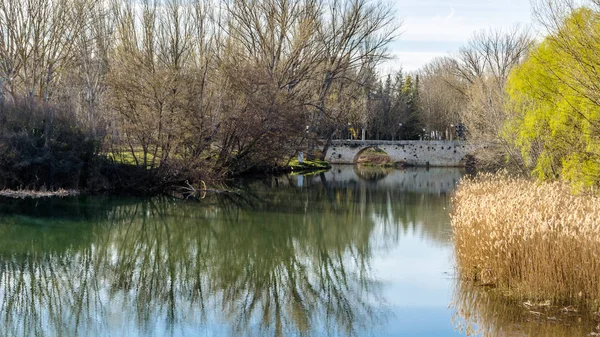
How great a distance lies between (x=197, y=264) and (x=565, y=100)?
8982mm

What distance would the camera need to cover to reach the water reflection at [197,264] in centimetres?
966

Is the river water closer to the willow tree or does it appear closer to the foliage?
the willow tree

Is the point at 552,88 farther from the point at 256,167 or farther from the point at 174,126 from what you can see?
the point at 256,167

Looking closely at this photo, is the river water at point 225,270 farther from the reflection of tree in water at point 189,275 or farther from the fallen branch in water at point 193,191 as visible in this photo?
the fallen branch in water at point 193,191

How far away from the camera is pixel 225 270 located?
43.0 ft

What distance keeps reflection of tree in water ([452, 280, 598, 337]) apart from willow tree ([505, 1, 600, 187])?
4347 millimetres

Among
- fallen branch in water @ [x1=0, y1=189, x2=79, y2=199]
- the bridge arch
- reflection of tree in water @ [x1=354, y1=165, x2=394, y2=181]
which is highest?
the bridge arch

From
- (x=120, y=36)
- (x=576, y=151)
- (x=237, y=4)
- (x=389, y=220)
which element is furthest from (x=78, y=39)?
(x=576, y=151)

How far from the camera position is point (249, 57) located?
34.2 m

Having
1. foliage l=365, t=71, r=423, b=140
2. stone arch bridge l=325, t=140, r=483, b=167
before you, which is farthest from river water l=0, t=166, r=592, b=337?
foliage l=365, t=71, r=423, b=140

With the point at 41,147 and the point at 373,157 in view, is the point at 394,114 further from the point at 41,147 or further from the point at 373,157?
the point at 41,147

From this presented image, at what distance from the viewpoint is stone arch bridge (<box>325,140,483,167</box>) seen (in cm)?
5604

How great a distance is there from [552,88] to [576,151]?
12.5 ft

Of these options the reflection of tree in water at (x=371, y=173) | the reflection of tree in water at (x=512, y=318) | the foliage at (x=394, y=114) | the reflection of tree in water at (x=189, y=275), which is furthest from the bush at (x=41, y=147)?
the foliage at (x=394, y=114)
